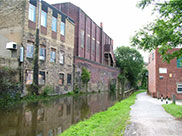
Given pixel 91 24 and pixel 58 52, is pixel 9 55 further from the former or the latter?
pixel 91 24

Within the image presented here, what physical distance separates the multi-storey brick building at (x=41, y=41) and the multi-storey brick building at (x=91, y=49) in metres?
3.09

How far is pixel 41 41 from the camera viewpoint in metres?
17.8

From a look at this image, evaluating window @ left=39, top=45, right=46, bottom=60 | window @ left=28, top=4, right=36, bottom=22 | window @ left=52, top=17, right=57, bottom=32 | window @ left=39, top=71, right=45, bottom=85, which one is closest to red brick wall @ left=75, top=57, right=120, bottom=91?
window @ left=52, top=17, right=57, bottom=32

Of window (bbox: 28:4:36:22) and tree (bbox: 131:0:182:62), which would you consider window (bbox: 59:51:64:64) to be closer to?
window (bbox: 28:4:36:22)

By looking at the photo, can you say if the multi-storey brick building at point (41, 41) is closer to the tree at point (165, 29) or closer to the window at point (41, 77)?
the window at point (41, 77)

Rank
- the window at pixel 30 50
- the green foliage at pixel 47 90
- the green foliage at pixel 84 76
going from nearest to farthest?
the window at pixel 30 50
the green foliage at pixel 47 90
the green foliage at pixel 84 76

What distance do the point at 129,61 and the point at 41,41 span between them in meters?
29.6

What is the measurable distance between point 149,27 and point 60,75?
44.7 feet

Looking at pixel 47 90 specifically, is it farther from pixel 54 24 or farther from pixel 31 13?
pixel 54 24

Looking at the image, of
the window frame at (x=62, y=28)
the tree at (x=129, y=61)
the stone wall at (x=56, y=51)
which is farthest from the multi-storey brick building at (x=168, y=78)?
the tree at (x=129, y=61)

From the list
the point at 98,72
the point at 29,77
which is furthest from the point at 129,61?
the point at 29,77

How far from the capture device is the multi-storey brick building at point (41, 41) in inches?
614

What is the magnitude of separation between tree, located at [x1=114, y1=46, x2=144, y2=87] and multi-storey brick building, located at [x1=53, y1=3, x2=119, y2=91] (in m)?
3.03

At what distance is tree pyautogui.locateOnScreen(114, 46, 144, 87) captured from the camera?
43156 millimetres
